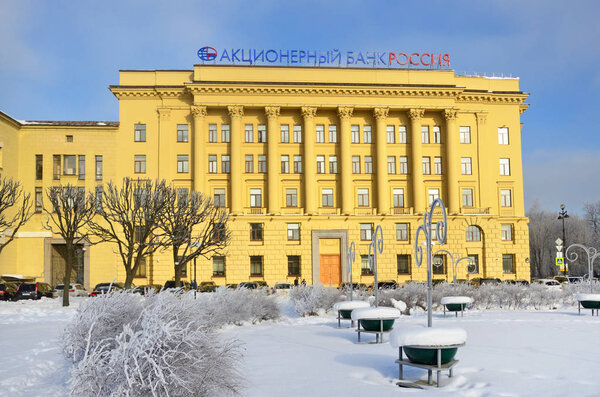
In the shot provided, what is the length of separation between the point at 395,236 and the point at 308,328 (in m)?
34.9

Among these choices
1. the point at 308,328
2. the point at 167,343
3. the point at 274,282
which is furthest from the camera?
the point at 274,282

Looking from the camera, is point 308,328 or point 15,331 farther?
point 308,328

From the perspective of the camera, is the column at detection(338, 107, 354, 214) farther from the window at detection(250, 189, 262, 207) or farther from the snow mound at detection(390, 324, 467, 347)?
the snow mound at detection(390, 324, 467, 347)

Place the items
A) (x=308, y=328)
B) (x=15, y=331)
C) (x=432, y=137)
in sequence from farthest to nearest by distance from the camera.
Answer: (x=432, y=137)
(x=308, y=328)
(x=15, y=331)

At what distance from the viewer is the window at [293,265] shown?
54.0 m

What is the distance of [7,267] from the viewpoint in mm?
49375

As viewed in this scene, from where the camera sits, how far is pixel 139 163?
5453cm

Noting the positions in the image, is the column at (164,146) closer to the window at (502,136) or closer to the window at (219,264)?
the window at (219,264)

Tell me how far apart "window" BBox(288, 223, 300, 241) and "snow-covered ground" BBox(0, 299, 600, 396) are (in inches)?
1312

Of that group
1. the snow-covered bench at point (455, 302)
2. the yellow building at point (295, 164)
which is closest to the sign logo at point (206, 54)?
the yellow building at point (295, 164)

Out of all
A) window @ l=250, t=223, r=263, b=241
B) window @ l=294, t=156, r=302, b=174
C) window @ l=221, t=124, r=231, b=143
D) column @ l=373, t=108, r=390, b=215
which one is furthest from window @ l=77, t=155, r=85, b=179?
column @ l=373, t=108, r=390, b=215

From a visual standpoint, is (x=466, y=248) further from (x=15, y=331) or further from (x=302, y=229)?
(x=15, y=331)

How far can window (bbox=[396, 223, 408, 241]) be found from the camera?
5539cm

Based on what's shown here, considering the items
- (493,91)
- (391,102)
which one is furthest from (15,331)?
(493,91)
